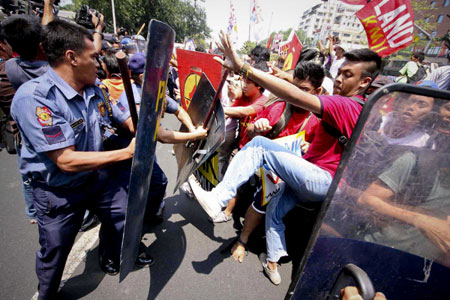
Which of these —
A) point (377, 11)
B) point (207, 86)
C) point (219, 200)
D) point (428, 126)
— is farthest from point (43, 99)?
point (377, 11)

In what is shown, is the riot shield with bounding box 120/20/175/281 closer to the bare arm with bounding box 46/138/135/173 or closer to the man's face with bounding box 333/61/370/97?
the bare arm with bounding box 46/138/135/173

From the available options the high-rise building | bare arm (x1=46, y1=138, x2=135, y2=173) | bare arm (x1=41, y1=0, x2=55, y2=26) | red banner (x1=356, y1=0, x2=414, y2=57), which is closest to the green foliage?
bare arm (x1=41, y1=0, x2=55, y2=26)

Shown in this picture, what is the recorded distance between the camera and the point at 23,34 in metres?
1.96

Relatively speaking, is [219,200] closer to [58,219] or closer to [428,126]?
[58,219]

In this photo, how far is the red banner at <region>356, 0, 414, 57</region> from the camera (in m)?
2.67

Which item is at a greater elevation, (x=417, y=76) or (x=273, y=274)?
(x=417, y=76)

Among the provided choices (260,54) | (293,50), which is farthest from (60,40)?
(293,50)

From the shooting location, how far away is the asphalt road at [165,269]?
170 cm

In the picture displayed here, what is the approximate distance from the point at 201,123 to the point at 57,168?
1.14 meters

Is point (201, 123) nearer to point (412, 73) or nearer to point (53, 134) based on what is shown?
point (53, 134)

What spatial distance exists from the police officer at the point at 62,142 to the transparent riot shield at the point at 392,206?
1.20 metres

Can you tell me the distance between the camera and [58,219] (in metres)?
1.39

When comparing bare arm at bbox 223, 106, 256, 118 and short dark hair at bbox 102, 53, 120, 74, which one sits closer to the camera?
bare arm at bbox 223, 106, 256, 118

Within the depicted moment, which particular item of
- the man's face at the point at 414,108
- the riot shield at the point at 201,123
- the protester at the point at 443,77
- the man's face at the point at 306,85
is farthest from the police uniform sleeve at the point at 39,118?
the protester at the point at 443,77
